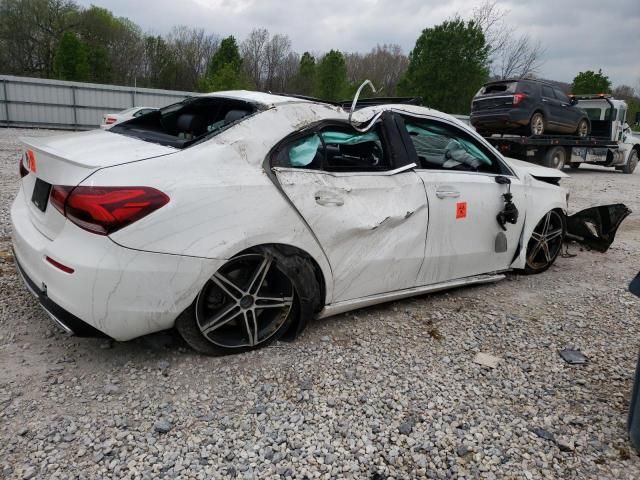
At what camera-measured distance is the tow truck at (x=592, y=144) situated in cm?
1372

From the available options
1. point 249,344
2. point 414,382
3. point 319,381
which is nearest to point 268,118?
point 249,344

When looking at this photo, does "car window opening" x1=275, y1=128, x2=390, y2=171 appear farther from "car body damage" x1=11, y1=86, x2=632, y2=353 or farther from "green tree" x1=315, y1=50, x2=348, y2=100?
"green tree" x1=315, y1=50, x2=348, y2=100

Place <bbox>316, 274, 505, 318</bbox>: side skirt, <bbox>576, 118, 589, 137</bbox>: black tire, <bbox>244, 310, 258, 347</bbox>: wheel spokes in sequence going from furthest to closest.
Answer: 1. <bbox>576, 118, 589, 137</bbox>: black tire
2. <bbox>316, 274, 505, 318</bbox>: side skirt
3. <bbox>244, 310, 258, 347</bbox>: wheel spokes

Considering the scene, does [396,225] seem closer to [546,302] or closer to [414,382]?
[414,382]

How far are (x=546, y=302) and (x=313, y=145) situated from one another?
243 cm

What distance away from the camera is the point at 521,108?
1346cm

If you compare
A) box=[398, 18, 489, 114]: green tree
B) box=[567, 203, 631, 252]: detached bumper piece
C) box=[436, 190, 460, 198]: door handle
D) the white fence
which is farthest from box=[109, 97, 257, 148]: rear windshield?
box=[398, 18, 489, 114]: green tree

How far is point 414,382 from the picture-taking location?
2.76 meters

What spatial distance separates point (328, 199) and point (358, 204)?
23cm

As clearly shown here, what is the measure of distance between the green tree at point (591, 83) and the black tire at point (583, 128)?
62.1ft

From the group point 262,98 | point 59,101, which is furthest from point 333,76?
point 262,98

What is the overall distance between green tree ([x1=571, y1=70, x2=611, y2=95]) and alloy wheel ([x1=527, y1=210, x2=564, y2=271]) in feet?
107

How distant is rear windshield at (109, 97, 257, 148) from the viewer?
9.85 ft

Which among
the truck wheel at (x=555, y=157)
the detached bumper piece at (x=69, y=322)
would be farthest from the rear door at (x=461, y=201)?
the truck wheel at (x=555, y=157)
